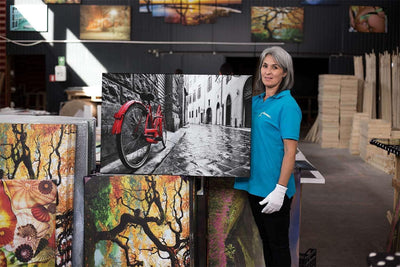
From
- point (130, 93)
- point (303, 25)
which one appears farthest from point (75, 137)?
point (303, 25)

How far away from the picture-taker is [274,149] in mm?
2797

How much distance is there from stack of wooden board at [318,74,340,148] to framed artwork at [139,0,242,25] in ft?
12.9

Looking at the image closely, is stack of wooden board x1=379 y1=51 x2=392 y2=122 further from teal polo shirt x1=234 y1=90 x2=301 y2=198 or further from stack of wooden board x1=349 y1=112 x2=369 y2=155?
teal polo shirt x1=234 y1=90 x2=301 y2=198

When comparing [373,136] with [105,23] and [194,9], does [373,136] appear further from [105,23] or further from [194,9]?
[105,23]

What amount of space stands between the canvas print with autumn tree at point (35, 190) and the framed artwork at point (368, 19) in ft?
44.9

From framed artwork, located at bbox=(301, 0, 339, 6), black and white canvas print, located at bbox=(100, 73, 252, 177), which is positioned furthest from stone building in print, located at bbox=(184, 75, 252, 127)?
framed artwork, located at bbox=(301, 0, 339, 6)

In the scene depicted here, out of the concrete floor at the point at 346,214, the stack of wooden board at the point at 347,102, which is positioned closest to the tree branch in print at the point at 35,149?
the concrete floor at the point at 346,214

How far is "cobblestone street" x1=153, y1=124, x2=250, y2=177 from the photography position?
2.84 m

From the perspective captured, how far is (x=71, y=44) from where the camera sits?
15.2 m

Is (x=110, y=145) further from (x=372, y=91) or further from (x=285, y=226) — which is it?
(x=372, y=91)

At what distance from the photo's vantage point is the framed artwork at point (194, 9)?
14.9 meters

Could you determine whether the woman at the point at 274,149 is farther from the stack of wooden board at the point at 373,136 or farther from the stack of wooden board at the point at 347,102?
the stack of wooden board at the point at 347,102

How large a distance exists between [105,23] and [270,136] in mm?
13232

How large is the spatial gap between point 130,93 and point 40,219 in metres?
0.92
